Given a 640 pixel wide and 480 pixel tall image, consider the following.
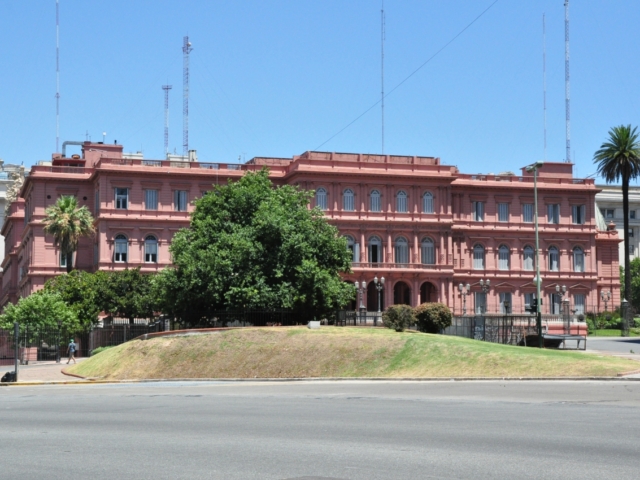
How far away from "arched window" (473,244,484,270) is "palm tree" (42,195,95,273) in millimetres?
35811

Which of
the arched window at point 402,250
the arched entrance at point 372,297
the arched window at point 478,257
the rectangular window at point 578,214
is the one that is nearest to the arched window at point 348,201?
the arched window at point 402,250

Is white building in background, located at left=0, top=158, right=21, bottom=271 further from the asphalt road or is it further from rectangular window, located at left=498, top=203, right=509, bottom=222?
the asphalt road

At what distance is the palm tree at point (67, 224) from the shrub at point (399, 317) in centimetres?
3556

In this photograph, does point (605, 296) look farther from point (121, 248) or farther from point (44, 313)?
point (44, 313)

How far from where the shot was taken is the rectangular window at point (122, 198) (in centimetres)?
8781

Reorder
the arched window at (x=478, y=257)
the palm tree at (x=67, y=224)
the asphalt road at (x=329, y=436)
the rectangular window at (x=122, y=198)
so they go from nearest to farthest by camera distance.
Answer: the asphalt road at (x=329, y=436) < the palm tree at (x=67, y=224) < the rectangular window at (x=122, y=198) < the arched window at (x=478, y=257)

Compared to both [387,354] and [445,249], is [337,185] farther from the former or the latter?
[387,354]

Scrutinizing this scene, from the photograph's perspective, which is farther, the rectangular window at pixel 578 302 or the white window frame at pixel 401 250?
the rectangular window at pixel 578 302

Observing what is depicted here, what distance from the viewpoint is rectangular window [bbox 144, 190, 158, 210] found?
88.4 m

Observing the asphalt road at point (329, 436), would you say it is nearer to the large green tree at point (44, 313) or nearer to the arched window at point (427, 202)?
the large green tree at point (44, 313)

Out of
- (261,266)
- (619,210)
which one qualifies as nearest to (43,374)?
(261,266)

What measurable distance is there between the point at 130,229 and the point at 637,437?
7386 centimetres

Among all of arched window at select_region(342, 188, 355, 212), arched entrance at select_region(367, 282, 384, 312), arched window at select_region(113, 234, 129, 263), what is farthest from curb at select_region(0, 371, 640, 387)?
arched entrance at select_region(367, 282, 384, 312)

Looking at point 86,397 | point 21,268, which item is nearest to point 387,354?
point 86,397
